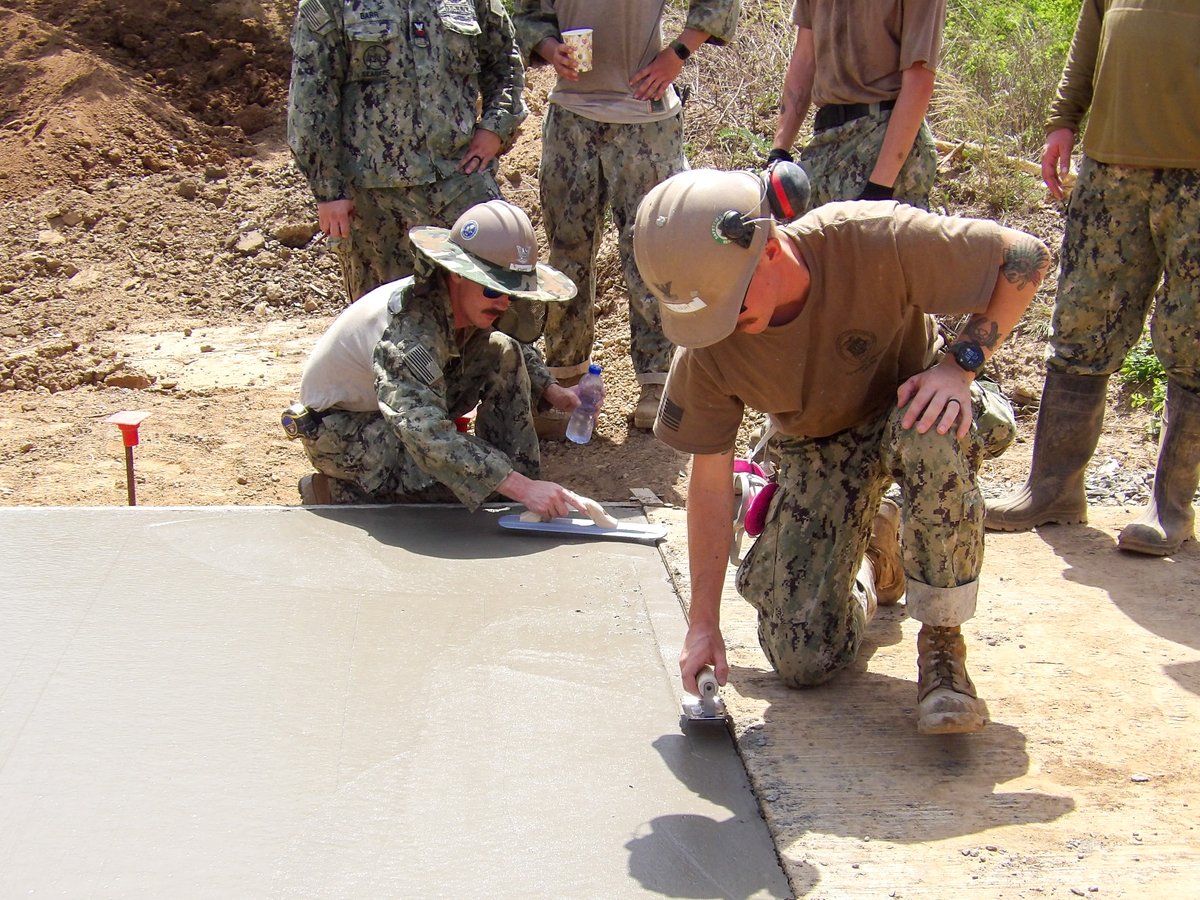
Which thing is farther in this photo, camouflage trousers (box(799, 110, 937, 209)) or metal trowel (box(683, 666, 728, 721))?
camouflage trousers (box(799, 110, 937, 209))

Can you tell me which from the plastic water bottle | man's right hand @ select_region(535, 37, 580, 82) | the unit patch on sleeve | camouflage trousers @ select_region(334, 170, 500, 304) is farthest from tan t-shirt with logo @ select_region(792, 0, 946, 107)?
the unit patch on sleeve

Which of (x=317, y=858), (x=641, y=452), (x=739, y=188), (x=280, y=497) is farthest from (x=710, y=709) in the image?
(x=280, y=497)

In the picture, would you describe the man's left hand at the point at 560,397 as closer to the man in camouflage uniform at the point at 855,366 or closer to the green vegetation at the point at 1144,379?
the man in camouflage uniform at the point at 855,366

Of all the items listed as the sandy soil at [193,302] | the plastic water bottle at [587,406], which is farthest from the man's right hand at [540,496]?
the plastic water bottle at [587,406]

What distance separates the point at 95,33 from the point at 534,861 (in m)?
8.16

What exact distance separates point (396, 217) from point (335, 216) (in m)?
0.25

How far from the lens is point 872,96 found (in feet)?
13.1

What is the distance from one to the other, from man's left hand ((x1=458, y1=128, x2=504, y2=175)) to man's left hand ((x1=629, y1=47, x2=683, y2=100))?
0.55 metres

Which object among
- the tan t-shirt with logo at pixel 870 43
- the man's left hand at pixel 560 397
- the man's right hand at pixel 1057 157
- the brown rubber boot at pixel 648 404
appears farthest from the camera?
the brown rubber boot at pixel 648 404

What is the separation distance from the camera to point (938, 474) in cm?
248

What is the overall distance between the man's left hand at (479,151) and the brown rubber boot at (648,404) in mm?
1024

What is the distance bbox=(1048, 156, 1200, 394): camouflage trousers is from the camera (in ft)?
11.8

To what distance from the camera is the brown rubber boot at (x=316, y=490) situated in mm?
4121

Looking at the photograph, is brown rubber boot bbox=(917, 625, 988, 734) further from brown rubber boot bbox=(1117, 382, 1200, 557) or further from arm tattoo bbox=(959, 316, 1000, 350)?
brown rubber boot bbox=(1117, 382, 1200, 557)
